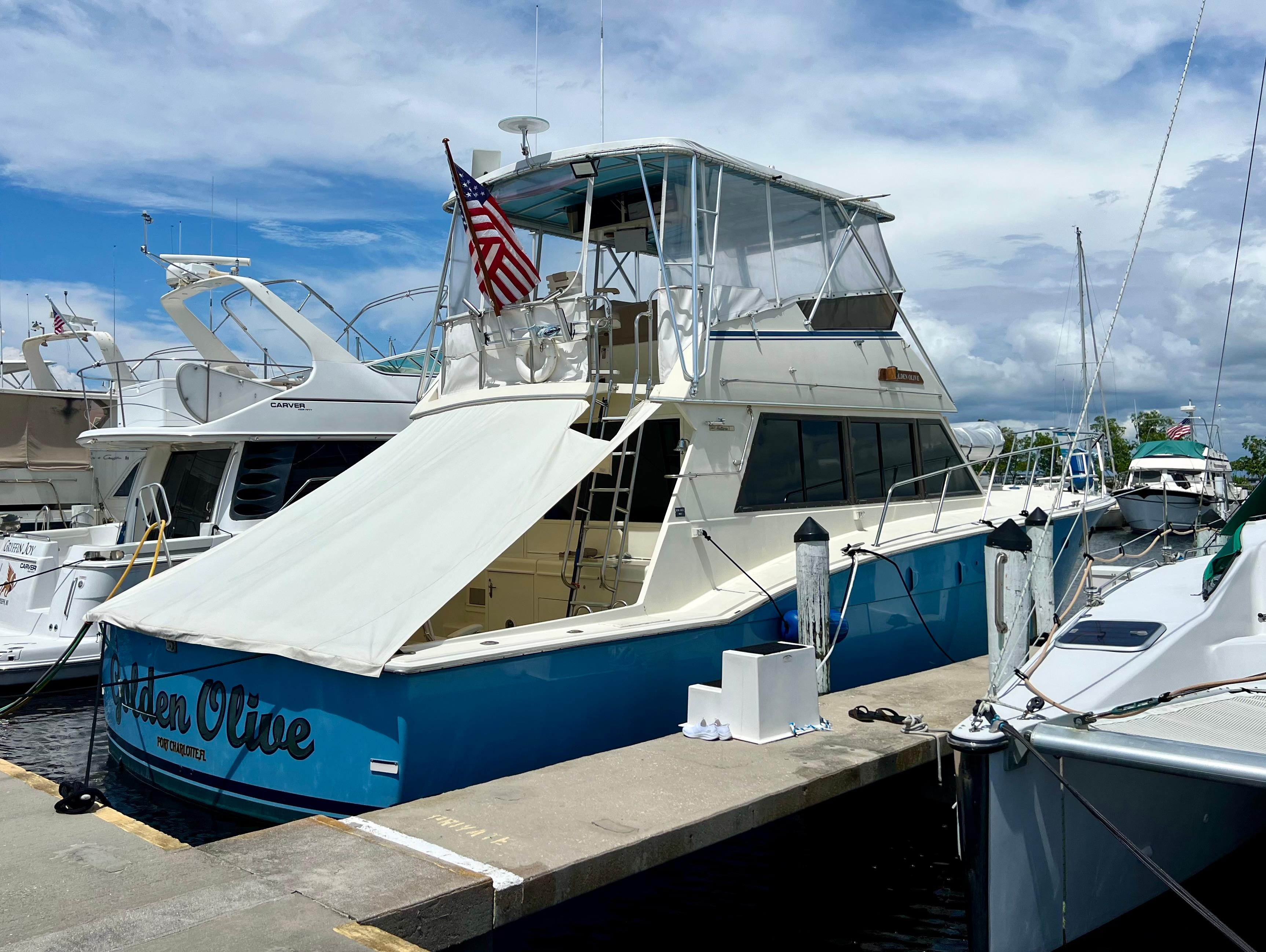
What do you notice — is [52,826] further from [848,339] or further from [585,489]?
[848,339]

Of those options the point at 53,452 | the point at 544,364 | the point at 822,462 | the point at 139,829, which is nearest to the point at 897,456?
the point at 822,462

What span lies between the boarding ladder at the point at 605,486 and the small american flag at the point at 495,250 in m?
0.67

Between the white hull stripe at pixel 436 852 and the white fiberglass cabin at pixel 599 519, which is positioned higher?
the white fiberglass cabin at pixel 599 519

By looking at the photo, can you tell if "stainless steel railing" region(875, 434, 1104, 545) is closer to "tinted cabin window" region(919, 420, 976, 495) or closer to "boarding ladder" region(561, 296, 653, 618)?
"tinted cabin window" region(919, 420, 976, 495)

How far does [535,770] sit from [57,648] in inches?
320

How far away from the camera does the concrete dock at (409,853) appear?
12.5 feet

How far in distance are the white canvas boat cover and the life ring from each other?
0.73 feet

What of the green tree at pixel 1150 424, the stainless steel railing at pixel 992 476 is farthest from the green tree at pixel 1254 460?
the stainless steel railing at pixel 992 476

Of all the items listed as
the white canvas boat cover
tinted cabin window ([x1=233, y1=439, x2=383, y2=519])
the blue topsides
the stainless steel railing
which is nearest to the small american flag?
the white canvas boat cover

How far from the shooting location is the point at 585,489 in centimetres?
851

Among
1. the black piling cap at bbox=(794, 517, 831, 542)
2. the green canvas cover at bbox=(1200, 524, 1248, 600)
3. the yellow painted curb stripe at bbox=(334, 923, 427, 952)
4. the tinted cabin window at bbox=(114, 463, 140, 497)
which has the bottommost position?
the yellow painted curb stripe at bbox=(334, 923, 427, 952)

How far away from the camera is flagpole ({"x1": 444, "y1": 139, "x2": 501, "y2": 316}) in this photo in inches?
295

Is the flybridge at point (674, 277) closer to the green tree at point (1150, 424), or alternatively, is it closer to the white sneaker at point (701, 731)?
the white sneaker at point (701, 731)

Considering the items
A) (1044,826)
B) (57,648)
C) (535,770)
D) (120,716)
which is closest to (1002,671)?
(1044,826)
